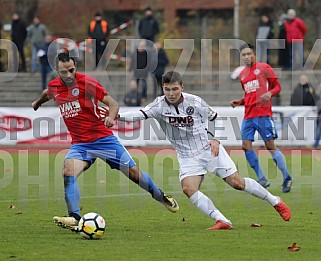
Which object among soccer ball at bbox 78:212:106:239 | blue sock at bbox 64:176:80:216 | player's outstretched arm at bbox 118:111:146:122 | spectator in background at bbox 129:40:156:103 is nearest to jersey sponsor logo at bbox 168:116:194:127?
player's outstretched arm at bbox 118:111:146:122

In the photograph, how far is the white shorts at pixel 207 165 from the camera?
34.4ft

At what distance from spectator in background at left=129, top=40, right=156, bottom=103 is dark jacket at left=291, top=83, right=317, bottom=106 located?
4170mm

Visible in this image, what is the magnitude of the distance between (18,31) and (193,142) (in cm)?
1980

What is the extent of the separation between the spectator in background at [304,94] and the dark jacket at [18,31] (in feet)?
31.2

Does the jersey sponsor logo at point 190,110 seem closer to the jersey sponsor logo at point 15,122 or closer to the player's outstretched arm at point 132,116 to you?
the player's outstretched arm at point 132,116

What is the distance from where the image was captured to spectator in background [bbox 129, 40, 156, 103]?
85.1 ft

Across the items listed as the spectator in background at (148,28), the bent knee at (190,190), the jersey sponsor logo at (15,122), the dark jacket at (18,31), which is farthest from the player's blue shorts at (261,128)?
the dark jacket at (18,31)

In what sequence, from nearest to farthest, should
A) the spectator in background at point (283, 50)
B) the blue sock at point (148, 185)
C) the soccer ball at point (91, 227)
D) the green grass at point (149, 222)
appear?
1. the green grass at point (149, 222)
2. the soccer ball at point (91, 227)
3. the blue sock at point (148, 185)
4. the spectator in background at point (283, 50)

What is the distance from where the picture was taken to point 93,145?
10844 millimetres

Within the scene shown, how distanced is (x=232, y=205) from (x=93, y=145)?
9.54ft

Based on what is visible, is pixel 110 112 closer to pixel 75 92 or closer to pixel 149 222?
pixel 75 92

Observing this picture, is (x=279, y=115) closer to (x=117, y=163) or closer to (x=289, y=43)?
(x=289, y=43)

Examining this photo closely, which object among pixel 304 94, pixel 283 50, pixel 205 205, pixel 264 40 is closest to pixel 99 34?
pixel 264 40

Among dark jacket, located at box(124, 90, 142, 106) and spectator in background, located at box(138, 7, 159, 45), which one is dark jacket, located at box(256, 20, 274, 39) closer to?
spectator in background, located at box(138, 7, 159, 45)
